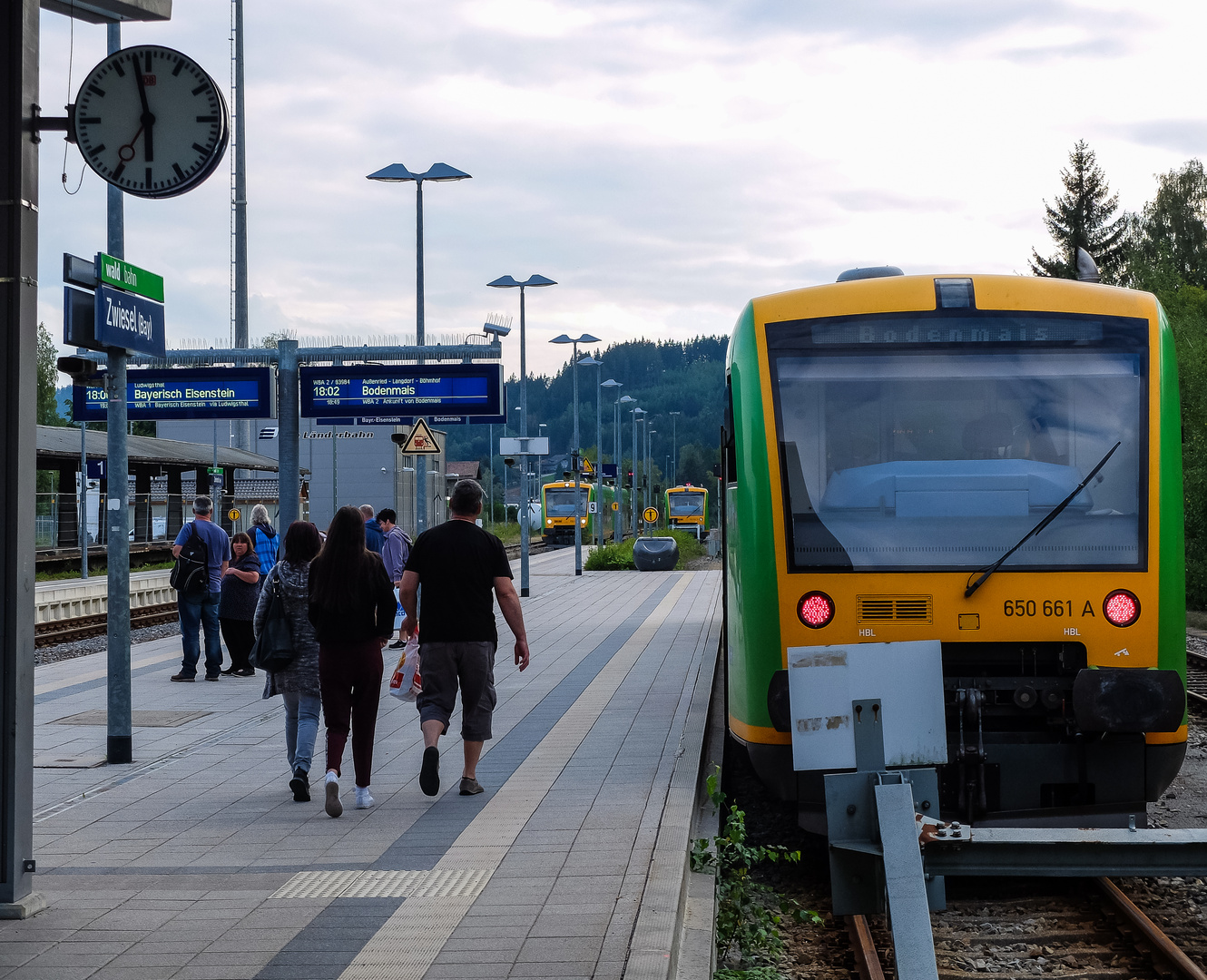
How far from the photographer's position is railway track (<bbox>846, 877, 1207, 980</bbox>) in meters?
5.57

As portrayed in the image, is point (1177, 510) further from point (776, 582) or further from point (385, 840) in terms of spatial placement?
point (385, 840)

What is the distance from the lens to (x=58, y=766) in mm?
9117

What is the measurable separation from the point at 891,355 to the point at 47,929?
477 centimetres

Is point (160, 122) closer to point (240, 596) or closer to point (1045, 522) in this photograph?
point (1045, 522)

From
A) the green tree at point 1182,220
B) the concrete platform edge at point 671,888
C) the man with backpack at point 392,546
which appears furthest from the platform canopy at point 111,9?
the green tree at point 1182,220

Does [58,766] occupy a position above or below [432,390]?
below

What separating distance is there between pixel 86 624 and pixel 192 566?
9.58 meters

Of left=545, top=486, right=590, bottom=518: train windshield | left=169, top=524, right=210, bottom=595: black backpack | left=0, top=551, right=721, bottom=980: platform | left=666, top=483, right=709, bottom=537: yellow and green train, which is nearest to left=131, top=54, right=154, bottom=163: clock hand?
left=0, top=551, right=721, bottom=980: platform

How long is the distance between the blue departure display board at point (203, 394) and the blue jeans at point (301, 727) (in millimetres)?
7393

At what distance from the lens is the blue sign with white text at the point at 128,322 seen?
8.41 meters

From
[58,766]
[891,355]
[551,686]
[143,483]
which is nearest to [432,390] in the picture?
[551,686]

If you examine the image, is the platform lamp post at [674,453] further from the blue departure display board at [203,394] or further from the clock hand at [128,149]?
the clock hand at [128,149]

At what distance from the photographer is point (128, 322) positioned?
8820 millimetres

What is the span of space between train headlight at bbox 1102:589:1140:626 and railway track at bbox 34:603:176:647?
15.9m
